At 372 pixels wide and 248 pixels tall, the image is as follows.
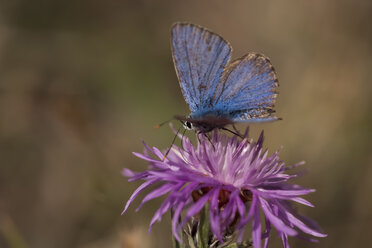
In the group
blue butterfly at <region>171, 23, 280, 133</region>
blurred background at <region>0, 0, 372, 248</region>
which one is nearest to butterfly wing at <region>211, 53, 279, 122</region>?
blue butterfly at <region>171, 23, 280, 133</region>

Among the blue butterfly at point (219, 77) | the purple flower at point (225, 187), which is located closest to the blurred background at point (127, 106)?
the purple flower at point (225, 187)

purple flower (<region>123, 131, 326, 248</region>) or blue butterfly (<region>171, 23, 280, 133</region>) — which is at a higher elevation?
blue butterfly (<region>171, 23, 280, 133</region>)

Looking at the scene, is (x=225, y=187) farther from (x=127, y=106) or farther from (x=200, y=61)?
(x=127, y=106)

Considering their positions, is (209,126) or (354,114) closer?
(209,126)

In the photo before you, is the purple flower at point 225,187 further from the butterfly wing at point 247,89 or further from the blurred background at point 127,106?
the blurred background at point 127,106

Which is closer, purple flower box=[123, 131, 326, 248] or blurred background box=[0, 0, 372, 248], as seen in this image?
purple flower box=[123, 131, 326, 248]

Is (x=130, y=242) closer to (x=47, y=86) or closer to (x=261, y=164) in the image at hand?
(x=261, y=164)

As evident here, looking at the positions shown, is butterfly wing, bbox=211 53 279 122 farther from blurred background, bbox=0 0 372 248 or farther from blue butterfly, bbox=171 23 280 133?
blurred background, bbox=0 0 372 248

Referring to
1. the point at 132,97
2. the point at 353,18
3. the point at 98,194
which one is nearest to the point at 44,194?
the point at 98,194
